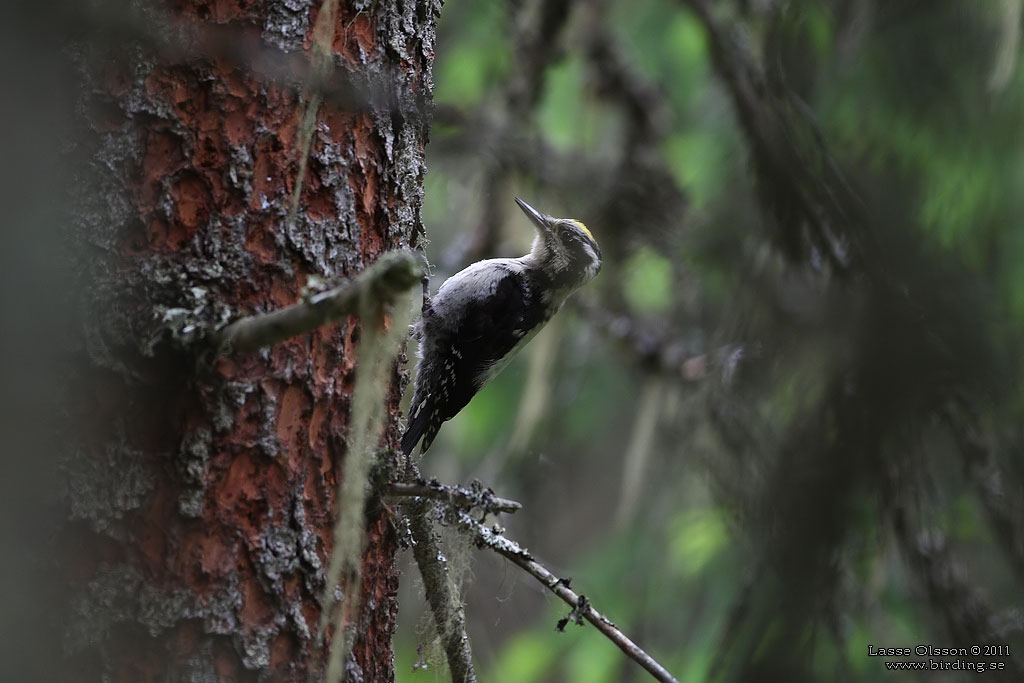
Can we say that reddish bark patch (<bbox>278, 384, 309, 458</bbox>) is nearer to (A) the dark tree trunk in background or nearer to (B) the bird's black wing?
(A) the dark tree trunk in background

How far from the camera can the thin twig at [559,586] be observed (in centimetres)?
174

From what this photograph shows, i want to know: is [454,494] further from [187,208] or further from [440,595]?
[187,208]

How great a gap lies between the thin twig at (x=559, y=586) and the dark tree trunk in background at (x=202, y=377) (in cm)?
21

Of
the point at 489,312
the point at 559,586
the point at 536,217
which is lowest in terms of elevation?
the point at 559,586

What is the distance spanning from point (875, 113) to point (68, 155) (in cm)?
222

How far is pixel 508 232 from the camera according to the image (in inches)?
170

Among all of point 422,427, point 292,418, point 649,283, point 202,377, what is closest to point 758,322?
point 422,427

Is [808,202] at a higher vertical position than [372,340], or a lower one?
higher

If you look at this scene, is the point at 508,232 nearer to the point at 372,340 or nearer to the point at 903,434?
the point at 903,434

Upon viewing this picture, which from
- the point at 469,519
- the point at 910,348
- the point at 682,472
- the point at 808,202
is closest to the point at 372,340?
the point at 469,519

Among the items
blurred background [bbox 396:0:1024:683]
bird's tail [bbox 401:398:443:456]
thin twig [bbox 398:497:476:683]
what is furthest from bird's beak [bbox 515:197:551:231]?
thin twig [bbox 398:497:476:683]

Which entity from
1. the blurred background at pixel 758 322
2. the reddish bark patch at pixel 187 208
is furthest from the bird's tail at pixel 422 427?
the reddish bark patch at pixel 187 208

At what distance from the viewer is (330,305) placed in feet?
3.95

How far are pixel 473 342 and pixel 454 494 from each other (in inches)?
80.7
